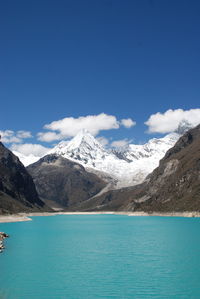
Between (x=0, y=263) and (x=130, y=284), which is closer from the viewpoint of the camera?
(x=130, y=284)

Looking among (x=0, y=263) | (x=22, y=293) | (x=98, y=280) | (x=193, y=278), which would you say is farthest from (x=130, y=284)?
(x=0, y=263)

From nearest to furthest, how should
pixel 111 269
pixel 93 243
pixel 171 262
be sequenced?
1. pixel 111 269
2. pixel 171 262
3. pixel 93 243

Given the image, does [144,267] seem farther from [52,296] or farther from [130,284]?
[52,296]

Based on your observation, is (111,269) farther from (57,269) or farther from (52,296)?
(52,296)

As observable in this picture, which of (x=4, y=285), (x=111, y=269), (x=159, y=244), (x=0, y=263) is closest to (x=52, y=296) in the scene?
(x=4, y=285)

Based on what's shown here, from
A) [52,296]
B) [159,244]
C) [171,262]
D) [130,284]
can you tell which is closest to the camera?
[52,296]

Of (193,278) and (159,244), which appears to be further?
(159,244)

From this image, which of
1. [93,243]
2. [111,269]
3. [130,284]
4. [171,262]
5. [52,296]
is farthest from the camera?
[93,243]

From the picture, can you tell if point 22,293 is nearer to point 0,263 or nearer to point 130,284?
point 130,284

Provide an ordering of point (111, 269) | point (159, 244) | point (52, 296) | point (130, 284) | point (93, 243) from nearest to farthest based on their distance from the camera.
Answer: point (52, 296) < point (130, 284) < point (111, 269) < point (159, 244) < point (93, 243)
